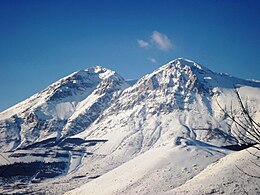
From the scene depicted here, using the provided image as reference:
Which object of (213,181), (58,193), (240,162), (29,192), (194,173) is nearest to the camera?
(213,181)

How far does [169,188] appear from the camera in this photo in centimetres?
9925

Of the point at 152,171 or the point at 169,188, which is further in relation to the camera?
the point at 152,171

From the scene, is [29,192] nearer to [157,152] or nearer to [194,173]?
[157,152]

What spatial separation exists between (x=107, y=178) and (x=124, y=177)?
941 cm

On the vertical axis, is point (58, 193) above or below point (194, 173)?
above

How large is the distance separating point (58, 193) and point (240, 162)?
113 meters

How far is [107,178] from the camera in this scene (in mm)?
124125

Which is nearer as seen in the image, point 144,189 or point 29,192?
point 144,189

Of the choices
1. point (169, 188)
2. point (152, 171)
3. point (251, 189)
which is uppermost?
point (152, 171)

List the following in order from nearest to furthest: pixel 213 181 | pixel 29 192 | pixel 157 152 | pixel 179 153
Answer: pixel 213 181 → pixel 179 153 → pixel 157 152 → pixel 29 192

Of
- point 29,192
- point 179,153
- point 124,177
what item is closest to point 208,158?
point 179,153

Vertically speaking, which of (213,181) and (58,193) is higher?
(58,193)

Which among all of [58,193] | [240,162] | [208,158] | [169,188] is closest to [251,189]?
[240,162]

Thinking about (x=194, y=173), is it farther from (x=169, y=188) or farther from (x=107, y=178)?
(x=107, y=178)
